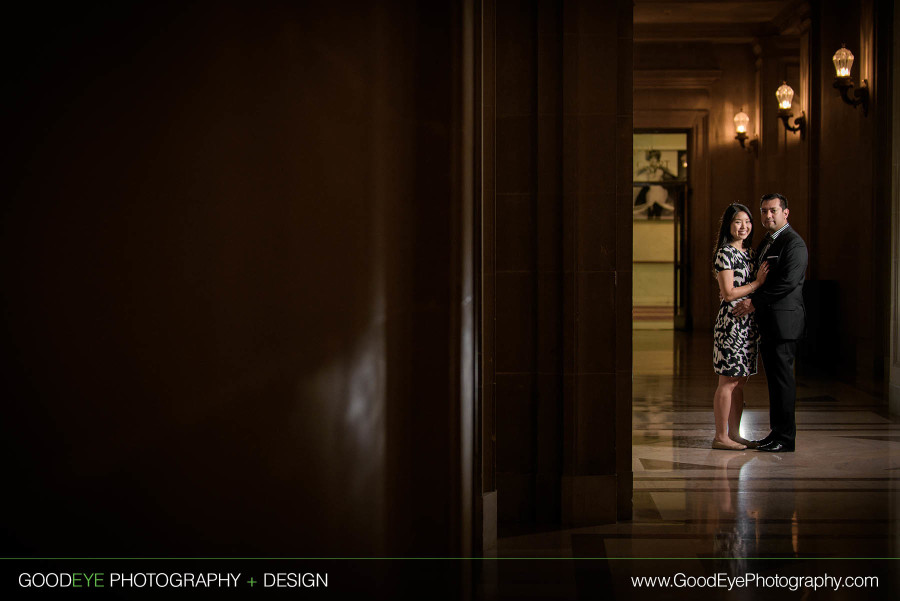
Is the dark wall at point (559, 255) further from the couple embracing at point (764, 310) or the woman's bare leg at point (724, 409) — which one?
the woman's bare leg at point (724, 409)

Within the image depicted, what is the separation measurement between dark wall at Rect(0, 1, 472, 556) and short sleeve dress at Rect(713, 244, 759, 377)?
14.7 ft

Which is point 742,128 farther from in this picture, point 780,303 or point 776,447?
point 776,447

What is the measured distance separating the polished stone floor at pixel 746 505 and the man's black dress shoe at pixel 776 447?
0.21ft

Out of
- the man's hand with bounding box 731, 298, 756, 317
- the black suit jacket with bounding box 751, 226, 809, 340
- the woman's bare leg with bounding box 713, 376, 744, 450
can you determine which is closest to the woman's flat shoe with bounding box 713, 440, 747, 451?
the woman's bare leg with bounding box 713, 376, 744, 450

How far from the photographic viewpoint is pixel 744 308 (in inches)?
216

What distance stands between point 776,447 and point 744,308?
0.99 m

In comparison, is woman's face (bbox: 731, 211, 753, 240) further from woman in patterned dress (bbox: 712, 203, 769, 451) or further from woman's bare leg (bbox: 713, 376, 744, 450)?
woman's bare leg (bbox: 713, 376, 744, 450)

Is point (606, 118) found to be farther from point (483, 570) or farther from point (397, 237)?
point (397, 237)

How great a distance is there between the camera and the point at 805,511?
13.9 feet

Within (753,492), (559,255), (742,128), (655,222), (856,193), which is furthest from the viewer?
(655,222)

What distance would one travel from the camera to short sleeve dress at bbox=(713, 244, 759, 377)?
5547 mm

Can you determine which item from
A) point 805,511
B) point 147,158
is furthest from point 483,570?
point 147,158

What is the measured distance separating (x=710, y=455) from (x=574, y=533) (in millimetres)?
2058

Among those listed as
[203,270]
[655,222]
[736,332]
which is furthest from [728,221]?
[655,222]
